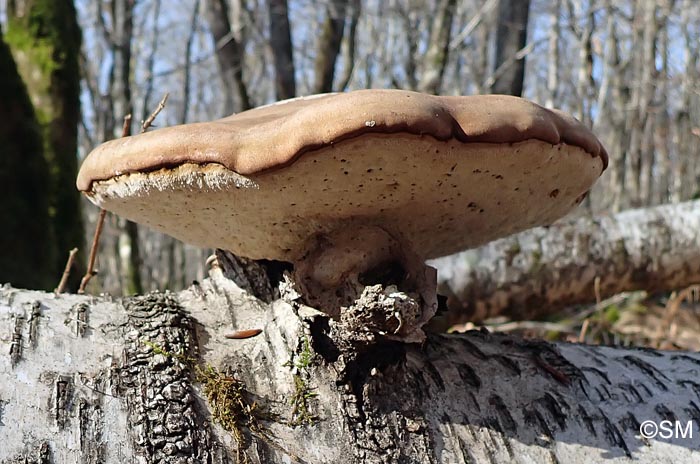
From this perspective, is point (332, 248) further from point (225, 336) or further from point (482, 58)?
point (482, 58)

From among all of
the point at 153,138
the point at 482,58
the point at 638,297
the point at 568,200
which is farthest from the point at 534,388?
the point at 482,58

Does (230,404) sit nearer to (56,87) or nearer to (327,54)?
(56,87)

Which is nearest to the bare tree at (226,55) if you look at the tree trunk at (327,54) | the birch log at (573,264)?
the tree trunk at (327,54)

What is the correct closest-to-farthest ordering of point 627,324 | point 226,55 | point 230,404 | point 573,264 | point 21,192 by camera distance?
point 230,404 → point 573,264 → point 21,192 → point 627,324 → point 226,55

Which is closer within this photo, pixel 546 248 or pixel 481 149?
pixel 481 149

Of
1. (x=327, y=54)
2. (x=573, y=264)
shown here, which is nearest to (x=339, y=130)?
(x=573, y=264)

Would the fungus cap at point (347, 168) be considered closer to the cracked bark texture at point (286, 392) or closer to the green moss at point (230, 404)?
the cracked bark texture at point (286, 392)
